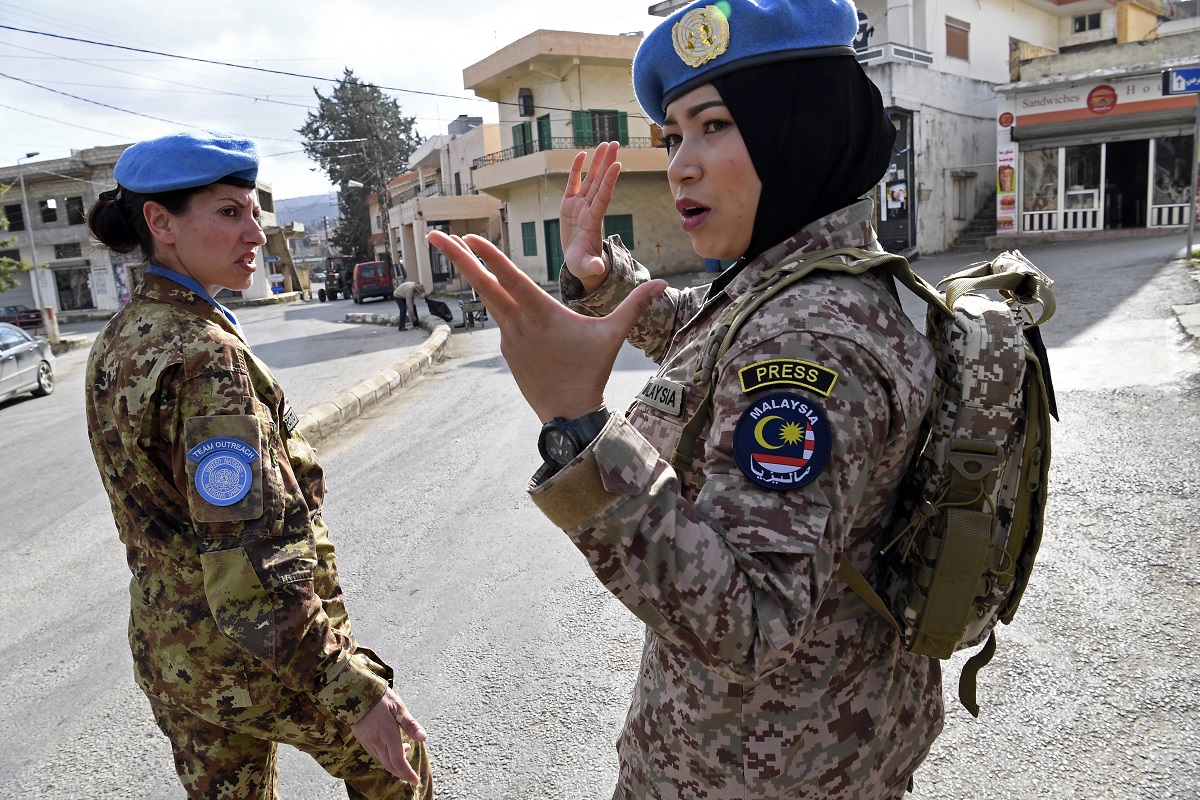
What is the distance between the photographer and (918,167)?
21.5 m

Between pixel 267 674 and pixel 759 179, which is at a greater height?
pixel 759 179

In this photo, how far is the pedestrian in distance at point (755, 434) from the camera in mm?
971

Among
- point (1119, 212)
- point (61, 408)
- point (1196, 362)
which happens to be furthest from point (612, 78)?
point (1196, 362)

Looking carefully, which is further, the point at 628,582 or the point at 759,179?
the point at 759,179

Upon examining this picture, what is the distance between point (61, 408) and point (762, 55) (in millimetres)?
13511

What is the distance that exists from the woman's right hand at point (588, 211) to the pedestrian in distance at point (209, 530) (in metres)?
0.77

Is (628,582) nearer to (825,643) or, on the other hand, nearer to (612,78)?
(825,643)

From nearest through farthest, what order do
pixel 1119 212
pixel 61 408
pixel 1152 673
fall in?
pixel 1152 673
pixel 61 408
pixel 1119 212

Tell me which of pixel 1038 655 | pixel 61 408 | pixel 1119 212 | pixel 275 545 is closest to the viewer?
pixel 275 545

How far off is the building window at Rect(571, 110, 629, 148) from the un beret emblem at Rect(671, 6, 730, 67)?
86.0ft

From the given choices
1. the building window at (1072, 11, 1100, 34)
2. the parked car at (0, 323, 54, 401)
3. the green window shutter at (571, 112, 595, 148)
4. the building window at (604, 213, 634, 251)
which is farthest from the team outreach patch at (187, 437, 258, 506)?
the building window at (1072, 11, 1100, 34)

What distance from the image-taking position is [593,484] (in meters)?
0.96

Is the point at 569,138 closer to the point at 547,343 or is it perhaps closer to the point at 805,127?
the point at 805,127

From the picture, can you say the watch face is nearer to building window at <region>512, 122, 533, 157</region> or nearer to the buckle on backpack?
the buckle on backpack
